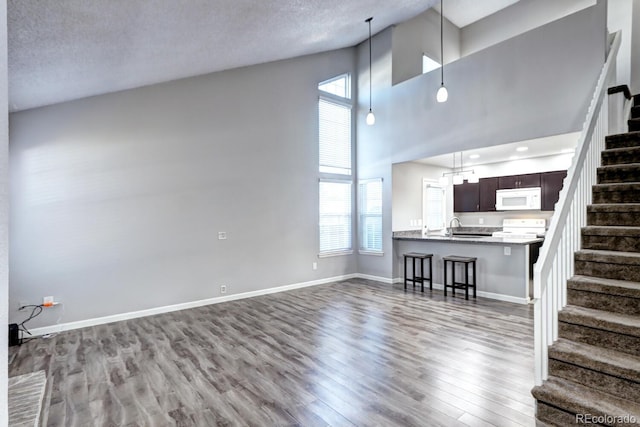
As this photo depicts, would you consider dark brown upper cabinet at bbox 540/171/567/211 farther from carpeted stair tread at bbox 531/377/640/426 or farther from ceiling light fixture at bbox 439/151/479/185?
carpeted stair tread at bbox 531/377/640/426

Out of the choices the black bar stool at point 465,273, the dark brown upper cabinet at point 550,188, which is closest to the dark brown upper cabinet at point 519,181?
the dark brown upper cabinet at point 550,188

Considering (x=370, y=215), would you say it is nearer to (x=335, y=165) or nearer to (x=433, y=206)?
(x=335, y=165)

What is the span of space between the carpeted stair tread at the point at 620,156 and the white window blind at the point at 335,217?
14.9ft

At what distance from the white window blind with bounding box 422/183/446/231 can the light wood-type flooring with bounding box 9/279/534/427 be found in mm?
2941

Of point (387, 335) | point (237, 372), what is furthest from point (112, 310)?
point (387, 335)

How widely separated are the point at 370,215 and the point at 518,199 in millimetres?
3276

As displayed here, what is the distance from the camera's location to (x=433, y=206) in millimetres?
7727

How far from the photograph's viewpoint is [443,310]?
188 inches

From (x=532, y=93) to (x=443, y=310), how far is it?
3.52m

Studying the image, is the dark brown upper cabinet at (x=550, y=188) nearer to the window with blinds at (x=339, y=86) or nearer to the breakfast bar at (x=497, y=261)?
the breakfast bar at (x=497, y=261)

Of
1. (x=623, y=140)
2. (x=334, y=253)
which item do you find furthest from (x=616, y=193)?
(x=334, y=253)

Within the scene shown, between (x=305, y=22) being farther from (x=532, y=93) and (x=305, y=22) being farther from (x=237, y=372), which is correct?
(x=237, y=372)

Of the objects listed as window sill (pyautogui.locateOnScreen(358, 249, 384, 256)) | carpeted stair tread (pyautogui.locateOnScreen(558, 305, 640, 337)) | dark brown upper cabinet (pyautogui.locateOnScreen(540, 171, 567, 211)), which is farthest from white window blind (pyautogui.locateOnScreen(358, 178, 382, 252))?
carpeted stair tread (pyautogui.locateOnScreen(558, 305, 640, 337))

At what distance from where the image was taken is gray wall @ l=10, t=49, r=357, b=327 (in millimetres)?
4125
